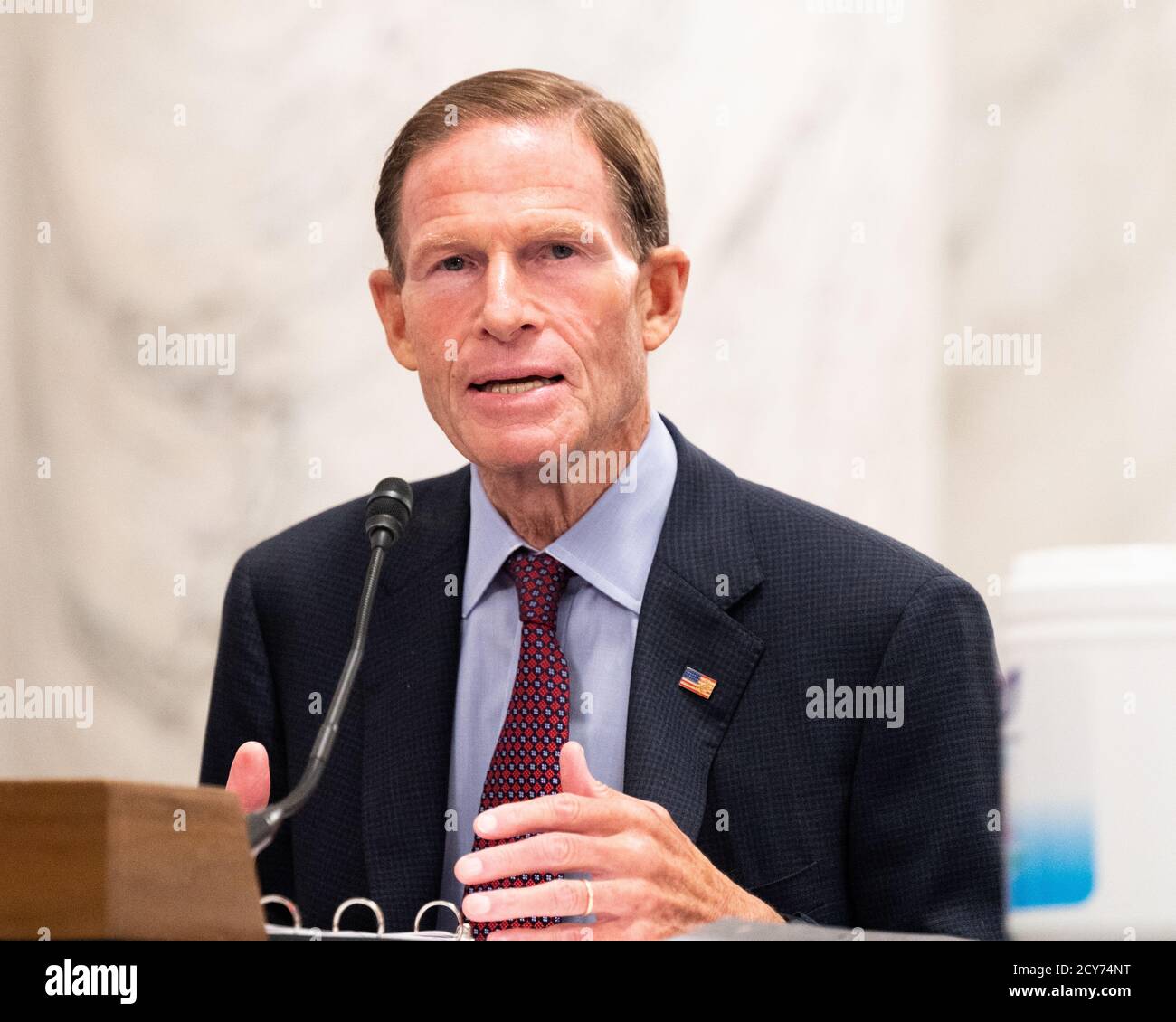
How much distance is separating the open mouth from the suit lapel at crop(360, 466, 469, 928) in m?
0.32

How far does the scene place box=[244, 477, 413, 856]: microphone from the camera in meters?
1.61

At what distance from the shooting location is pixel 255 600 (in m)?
2.88

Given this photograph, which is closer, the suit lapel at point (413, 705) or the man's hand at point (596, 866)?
the man's hand at point (596, 866)

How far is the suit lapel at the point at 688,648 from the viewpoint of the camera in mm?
2363

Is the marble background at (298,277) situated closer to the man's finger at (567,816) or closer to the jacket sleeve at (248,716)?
the jacket sleeve at (248,716)

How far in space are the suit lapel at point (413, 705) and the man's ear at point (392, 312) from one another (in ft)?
0.82

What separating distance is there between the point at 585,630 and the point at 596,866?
0.76m
